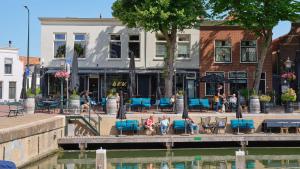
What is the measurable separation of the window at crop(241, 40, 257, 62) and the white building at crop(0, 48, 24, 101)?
2942cm

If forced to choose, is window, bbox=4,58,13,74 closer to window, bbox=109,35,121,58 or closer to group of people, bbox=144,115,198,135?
window, bbox=109,35,121,58

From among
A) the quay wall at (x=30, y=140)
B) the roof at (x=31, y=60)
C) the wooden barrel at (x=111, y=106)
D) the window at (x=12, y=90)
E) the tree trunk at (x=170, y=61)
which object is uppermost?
the roof at (x=31, y=60)

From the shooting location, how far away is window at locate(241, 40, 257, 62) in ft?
118

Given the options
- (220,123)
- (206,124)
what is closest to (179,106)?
(206,124)

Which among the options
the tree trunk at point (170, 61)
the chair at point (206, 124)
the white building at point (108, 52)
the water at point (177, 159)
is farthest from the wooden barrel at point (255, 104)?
the white building at point (108, 52)

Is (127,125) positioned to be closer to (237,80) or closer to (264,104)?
(264,104)

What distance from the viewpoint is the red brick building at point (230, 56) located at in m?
35.6

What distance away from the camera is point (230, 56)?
36.0 meters

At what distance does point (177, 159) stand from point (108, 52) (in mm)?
16488

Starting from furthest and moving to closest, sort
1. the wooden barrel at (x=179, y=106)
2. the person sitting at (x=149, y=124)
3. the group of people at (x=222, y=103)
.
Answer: the group of people at (x=222, y=103)
the wooden barrel at (x=179, y=106)
the person sitting at (x=149, y=124)

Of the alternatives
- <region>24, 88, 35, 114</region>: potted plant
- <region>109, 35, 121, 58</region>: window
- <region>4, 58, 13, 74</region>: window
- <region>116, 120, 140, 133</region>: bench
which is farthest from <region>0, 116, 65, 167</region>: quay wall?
<region>4, 58, 13, 74</region>: window

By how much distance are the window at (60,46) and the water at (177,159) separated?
13.8 meters

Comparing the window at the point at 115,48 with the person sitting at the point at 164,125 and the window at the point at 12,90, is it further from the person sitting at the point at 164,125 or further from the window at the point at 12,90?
the window at the point at 12,90

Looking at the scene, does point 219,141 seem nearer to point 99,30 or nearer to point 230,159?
point 230,159
